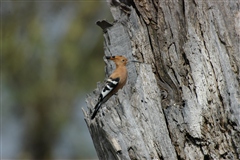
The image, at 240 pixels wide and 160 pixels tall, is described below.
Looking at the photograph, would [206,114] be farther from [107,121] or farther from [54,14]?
[54,14]

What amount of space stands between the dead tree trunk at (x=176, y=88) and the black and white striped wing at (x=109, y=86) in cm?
11

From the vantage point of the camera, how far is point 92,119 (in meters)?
5.31

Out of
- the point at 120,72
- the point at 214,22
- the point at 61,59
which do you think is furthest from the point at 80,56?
the point at 214,22

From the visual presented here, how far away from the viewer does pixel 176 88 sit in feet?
18.0

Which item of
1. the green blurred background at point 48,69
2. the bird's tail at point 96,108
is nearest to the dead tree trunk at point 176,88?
the bird's tail at point 96,108

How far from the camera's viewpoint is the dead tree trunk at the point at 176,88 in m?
5.05

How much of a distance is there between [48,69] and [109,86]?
22.0ft

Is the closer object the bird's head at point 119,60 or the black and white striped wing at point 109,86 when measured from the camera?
the black and white striped wing at point 109,86

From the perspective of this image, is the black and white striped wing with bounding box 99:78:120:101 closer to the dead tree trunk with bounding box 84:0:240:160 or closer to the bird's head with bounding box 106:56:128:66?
the dead tree trunk with bounding box 84:0:240:160

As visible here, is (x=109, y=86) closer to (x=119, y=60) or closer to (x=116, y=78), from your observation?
(x=116, y=78)

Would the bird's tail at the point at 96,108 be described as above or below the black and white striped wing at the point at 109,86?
below

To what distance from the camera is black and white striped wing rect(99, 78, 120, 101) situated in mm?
5867

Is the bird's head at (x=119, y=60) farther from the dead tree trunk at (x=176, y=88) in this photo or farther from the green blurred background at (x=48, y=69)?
the green blurred background at (x=48, y=69)

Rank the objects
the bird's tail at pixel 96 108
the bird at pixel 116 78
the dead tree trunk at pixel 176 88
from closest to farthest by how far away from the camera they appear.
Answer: the dead tree trunk at pixel 176 88 → the bird's tail at pixel 96 108 → the bird at pixel 116 78
